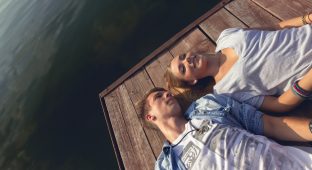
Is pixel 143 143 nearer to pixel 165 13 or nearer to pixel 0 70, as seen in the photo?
pixel 165 13

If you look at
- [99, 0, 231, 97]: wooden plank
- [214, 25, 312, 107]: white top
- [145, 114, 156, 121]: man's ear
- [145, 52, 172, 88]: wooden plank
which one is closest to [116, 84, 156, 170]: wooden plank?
[99, 0, 231, 97]: wooden plank

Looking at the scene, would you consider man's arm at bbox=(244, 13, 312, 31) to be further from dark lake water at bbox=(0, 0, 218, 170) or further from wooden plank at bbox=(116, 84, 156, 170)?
dark lake water at bbox=(0, 0, 218, 170)

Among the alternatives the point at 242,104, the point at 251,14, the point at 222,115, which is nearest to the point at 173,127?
the point at 222,115

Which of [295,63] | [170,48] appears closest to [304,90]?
[295,63]

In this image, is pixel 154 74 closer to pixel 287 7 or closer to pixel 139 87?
pixel 139 87

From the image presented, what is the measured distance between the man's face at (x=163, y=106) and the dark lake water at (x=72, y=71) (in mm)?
3393

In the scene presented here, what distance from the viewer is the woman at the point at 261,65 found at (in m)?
3.34

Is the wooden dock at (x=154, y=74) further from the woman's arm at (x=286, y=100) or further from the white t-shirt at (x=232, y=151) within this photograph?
the woman's arm at (x=286, y=100)

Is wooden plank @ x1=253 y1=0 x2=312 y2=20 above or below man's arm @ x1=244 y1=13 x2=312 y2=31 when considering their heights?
above

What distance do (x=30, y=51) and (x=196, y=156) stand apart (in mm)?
10127

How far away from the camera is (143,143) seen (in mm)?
4547

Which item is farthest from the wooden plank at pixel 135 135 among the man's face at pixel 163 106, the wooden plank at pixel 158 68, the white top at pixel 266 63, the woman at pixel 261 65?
the white top at pixel 266 63

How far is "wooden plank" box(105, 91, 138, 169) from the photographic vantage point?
178 inches

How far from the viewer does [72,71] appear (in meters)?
9.74
